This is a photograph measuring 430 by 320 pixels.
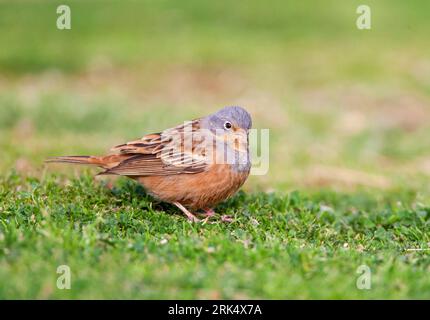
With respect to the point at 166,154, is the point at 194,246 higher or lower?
lower

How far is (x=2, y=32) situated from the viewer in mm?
19594

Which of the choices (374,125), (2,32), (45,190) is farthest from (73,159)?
(2,32)

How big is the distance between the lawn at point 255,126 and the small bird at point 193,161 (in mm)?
308

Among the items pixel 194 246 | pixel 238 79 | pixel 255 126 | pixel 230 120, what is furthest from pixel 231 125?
pixel 238 79

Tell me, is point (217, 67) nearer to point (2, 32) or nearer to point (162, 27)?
point (162, 27)

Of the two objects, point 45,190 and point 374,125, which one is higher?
point 374,125

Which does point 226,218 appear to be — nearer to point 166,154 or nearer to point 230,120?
point 166,154

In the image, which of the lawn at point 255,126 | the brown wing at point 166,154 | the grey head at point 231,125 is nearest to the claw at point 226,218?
the lawn at point 255,126

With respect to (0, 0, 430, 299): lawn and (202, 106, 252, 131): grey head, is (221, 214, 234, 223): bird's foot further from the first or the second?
(202, 106, 252, 131): grey head

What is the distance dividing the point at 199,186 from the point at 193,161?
283 millimetres

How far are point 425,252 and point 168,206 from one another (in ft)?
9.36

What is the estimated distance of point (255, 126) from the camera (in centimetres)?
1379

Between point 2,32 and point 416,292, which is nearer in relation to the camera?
point 416,292
